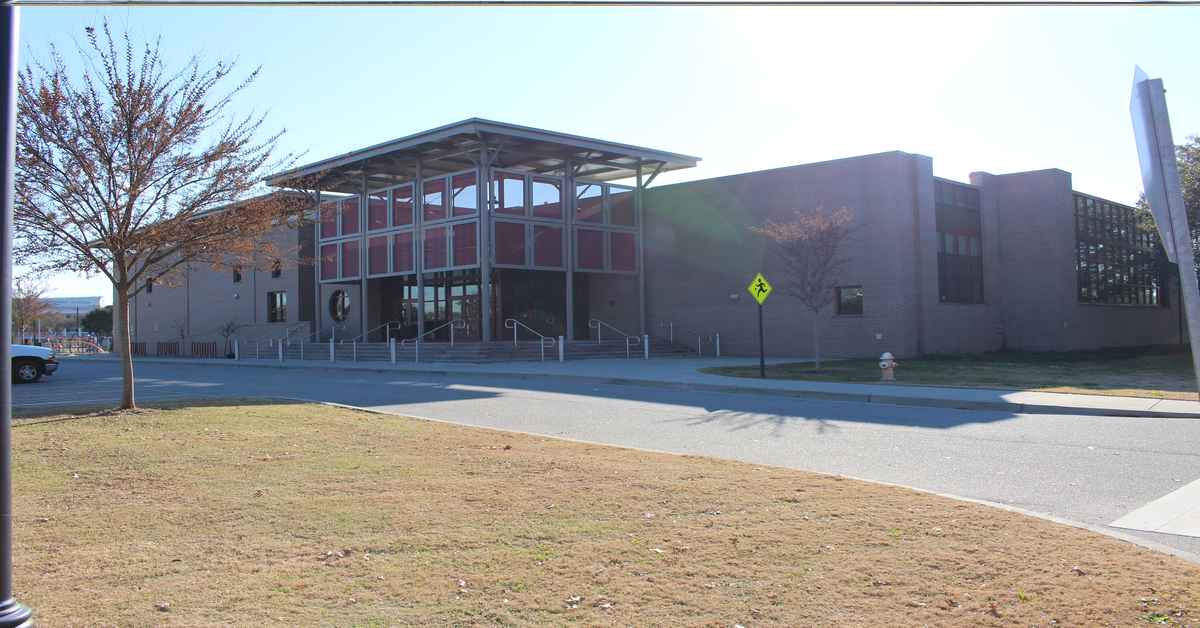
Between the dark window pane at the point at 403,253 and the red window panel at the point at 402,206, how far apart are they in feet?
1.75

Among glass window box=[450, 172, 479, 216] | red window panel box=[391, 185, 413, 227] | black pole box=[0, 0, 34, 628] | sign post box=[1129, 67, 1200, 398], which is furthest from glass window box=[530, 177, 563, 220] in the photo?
black pole box=[0, 0, 34, 628]

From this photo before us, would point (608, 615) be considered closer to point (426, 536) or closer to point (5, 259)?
point (426, 536)

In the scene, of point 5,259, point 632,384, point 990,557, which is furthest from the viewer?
point 632,384

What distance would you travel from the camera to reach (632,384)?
2155 cm

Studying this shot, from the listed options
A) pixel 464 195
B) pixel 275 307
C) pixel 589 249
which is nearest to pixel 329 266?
pixel 275 307

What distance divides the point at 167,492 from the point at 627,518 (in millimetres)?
3687

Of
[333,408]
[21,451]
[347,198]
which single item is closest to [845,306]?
[347,198]

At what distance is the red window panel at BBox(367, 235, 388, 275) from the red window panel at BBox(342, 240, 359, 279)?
764mm

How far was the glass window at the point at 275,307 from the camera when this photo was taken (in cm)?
4659

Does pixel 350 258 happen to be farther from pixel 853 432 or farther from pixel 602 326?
pixel 853 432

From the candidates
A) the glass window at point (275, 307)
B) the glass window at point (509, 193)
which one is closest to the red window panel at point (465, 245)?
the glass window at point (509, 193)

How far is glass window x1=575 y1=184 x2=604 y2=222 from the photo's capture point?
37.5 meters

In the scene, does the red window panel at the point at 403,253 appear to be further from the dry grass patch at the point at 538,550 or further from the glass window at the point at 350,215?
the dry grass patch at the point at 538,550

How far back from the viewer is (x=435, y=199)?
3556 centimetres
